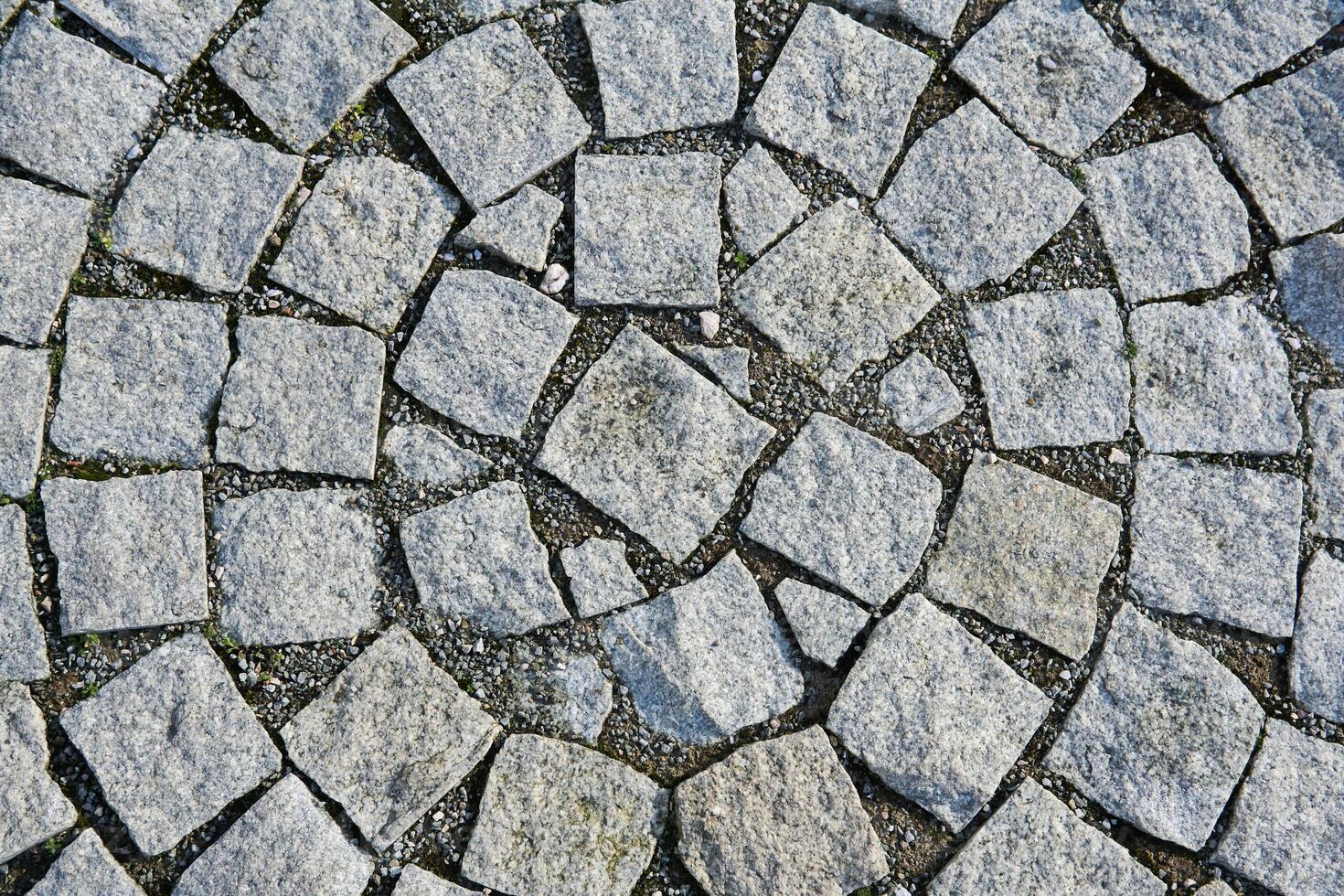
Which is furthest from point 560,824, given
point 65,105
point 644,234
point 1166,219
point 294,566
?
point 1166,219

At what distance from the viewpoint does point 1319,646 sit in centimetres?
271

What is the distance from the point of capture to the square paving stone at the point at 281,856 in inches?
93.7

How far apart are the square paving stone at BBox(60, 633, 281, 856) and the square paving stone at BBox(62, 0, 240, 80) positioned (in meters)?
1.57

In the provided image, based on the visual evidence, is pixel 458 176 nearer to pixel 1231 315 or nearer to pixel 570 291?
pixel 570 291

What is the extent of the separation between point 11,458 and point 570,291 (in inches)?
59.8

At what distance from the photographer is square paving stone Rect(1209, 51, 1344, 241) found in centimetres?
281

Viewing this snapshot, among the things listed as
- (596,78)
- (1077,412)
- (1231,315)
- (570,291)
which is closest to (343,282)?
(570,291)

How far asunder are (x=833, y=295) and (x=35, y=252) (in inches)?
84.7

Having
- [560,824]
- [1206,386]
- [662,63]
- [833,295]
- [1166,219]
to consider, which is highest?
[1166,219]

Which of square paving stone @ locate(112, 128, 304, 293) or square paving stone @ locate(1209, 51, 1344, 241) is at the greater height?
square paving stone @ locate(1209, 51, 1344, 241)

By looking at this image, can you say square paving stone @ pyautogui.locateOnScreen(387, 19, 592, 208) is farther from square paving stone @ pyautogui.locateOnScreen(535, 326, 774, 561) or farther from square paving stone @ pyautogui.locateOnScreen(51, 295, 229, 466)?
square paving stone @ pyautogui.locateOnScreen(51, 295, 229, 466)

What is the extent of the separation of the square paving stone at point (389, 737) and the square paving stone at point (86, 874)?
Result: 19.5 inches

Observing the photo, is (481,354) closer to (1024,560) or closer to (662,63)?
(662,63)

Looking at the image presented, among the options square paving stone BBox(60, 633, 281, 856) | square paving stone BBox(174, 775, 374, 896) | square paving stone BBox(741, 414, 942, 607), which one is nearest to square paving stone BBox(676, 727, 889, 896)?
square paving stone BBox(741, 414, 942, 607)
